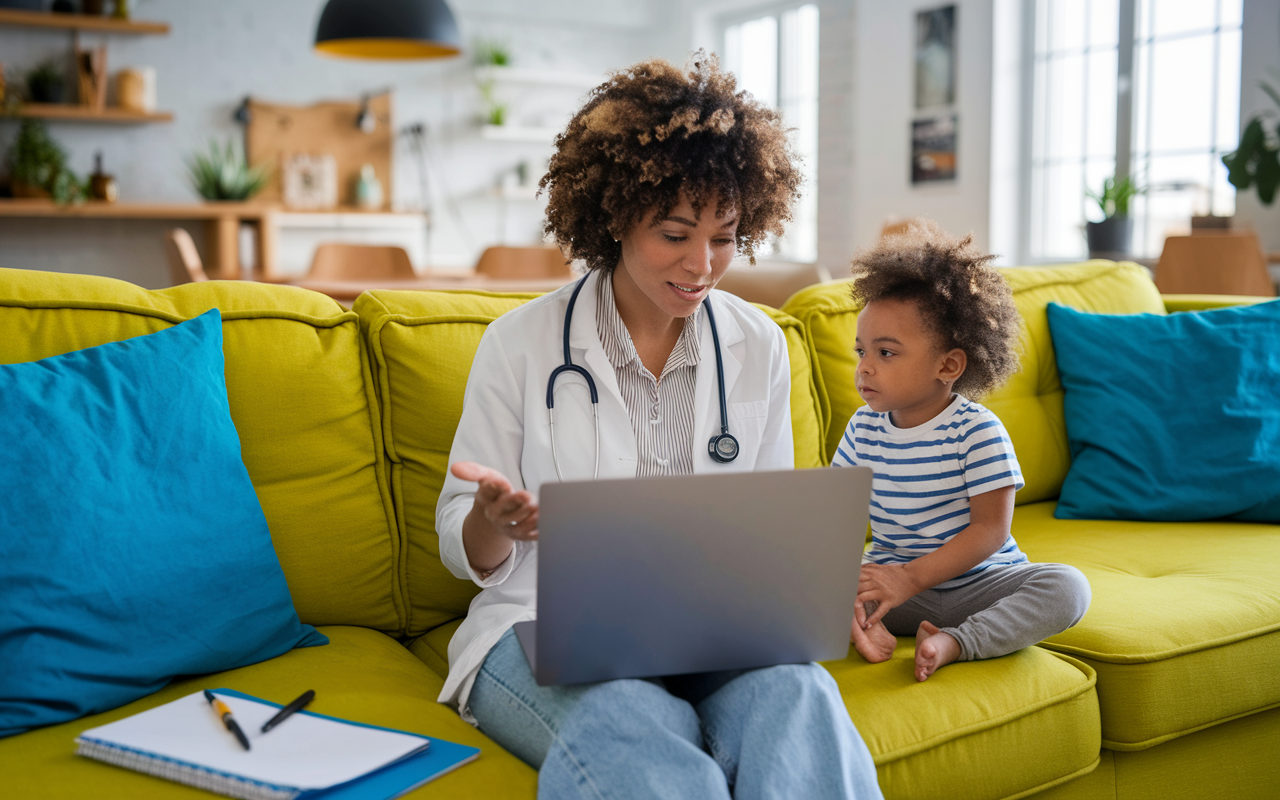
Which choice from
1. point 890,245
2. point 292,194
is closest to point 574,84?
point 292,194

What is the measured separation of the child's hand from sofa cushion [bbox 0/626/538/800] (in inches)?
20.6

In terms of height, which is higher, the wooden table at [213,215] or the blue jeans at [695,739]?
the wooden table at [213,215]

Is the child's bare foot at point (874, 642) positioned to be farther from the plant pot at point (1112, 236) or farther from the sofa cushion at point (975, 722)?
the plant pot at point (1112, 236)

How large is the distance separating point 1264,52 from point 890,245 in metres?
4.18

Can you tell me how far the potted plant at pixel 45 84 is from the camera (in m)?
6.04

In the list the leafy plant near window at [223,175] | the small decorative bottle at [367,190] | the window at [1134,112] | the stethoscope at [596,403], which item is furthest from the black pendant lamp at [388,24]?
the window at [1134,112]

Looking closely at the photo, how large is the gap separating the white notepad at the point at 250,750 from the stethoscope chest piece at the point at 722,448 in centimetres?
52

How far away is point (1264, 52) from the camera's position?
4680 millimetres

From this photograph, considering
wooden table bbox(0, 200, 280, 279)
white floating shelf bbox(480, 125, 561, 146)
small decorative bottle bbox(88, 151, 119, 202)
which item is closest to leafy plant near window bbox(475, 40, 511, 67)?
white floating shelf bbox(480, 125, 561, 146)

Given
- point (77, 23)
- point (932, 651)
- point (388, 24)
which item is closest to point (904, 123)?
point (388, 24)

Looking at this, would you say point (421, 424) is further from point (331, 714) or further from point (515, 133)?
point (515, 133)

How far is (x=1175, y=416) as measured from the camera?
6.51 feet

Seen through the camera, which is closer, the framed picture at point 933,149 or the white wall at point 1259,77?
the white wall at point 1259,77

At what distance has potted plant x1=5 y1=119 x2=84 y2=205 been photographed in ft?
19.2
